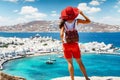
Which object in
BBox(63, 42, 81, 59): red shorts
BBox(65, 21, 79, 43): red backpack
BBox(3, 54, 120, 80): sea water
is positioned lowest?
BBox(3, 54, 120, 80): sea water

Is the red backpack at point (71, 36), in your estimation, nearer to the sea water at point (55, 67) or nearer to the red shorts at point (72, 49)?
the red shorts at point (72, 49)

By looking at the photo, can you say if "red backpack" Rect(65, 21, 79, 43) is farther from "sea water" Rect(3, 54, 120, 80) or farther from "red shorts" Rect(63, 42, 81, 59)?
"sea water" Rect(3, 54, 120, 80)

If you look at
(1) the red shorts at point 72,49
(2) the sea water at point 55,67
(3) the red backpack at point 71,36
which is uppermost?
(3) the red backpack at point 71,36

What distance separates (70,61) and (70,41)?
0.44m

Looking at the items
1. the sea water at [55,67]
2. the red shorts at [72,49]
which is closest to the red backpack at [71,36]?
the red shorts at [72,49]

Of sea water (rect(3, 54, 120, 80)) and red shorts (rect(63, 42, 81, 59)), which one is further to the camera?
sea water (rect(3, 54, 120, 80))

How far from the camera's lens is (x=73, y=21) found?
5.99m

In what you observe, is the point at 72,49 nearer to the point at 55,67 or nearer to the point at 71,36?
the point at 71,36

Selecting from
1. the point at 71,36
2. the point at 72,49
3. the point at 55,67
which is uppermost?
the point at 71,36

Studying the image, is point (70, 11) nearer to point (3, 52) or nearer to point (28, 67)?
point (28, 67)

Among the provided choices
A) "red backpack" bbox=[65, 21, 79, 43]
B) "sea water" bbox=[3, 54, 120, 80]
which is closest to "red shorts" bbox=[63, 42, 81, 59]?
"red backpack" bbox=[65, 21, 79, 43]

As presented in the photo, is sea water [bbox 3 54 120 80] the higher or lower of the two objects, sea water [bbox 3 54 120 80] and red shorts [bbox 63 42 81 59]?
the lower

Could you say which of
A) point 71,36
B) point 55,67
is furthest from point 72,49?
point 55,67

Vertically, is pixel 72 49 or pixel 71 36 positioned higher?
pixel 71 36
